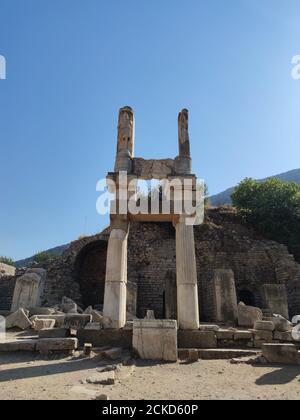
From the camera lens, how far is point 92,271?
819 inches

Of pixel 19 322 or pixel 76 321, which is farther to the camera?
pixel 19 322

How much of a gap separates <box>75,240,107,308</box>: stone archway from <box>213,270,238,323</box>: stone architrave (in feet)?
31.5

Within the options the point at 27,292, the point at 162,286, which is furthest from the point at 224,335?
the point at 162,286

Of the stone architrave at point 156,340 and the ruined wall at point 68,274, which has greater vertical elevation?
the ruined wall at point 68,274

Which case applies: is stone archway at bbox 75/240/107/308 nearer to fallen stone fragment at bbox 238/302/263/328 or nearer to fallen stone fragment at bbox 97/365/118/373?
→ fallen stone fragment at bbox 238/302/263/328

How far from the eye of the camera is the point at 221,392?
3.99 metres

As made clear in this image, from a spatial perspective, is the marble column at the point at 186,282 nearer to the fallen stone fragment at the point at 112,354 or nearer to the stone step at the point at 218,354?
the stone step at the point at 218,354

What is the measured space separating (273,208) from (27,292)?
700 inches

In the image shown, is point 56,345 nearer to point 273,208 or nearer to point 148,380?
point 148,380

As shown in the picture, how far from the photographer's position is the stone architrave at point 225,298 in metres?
11.9

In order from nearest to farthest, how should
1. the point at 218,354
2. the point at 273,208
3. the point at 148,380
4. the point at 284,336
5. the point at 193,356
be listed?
1. the point at 148,380
2. the point at 193,356
3. the point at 218,354
4. the point at 284,336
5. the point at 273,208

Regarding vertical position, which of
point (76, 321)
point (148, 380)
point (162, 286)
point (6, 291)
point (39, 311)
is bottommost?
point (148, 380)

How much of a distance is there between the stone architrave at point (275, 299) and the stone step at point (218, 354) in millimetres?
7128

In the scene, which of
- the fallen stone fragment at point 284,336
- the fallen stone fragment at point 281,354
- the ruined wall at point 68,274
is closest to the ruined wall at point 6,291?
the ruined wall at point 68,274
